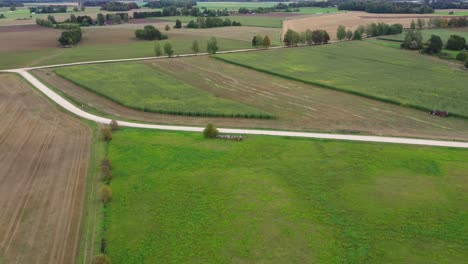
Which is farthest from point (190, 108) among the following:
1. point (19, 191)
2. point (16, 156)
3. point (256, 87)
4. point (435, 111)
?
point (435, 111)

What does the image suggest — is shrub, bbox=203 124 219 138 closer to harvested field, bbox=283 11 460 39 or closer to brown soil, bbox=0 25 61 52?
brown soil, bbox=0 25 61 52

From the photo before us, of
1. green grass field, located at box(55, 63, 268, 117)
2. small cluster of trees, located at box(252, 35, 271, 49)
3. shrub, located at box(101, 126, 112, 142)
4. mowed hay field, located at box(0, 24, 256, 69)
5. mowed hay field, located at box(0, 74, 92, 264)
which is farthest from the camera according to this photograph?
small cluster of trees, located at box(252, 35, 271, 49)

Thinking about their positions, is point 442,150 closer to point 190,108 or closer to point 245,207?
point 245,207

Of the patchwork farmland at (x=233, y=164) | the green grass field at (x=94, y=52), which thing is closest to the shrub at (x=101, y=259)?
the patchwork farmland at (x=233, y=164)

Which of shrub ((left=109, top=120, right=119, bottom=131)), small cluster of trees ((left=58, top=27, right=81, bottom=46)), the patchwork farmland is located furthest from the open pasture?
shrub ((left=109, top=120, right=119, bottom=131))

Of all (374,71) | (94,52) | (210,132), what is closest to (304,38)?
(374,71)

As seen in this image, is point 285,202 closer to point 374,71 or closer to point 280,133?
point 280,133
